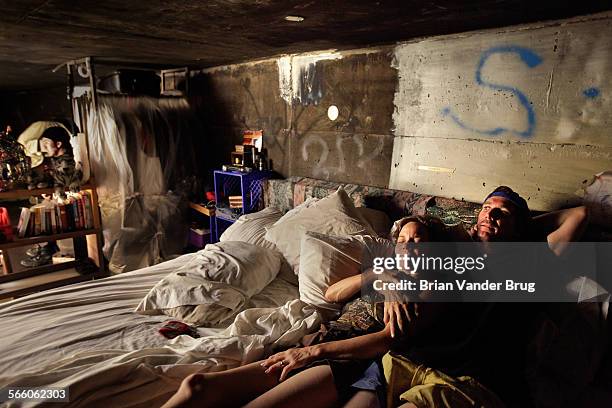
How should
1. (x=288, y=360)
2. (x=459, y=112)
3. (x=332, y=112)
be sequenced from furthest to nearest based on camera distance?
(x=332, y=112)
(x=459, y=112)
(x=288, y=360)

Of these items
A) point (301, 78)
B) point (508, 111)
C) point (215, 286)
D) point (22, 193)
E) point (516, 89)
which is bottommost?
point (215, 286)

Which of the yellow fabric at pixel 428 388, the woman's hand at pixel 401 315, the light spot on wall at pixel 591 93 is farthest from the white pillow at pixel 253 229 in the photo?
the light spot on wall at pixel 591 93

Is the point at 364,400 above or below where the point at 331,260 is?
below

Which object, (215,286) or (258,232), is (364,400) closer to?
(215,286)

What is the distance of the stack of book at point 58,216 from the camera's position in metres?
3.15

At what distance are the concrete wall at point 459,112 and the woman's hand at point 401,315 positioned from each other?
1.19 metres

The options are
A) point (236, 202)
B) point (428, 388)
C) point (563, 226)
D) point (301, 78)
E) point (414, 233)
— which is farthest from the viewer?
point (236, 202)

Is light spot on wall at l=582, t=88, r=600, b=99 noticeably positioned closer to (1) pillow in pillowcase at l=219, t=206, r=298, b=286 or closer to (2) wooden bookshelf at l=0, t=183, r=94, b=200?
(1) pillow in pillowcase at l=219, t=206, r=298, b=286

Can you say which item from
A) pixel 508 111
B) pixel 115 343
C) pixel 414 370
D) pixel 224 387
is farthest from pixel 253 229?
pixel 508 111

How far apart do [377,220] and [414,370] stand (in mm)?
1247

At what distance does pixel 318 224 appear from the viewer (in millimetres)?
2381

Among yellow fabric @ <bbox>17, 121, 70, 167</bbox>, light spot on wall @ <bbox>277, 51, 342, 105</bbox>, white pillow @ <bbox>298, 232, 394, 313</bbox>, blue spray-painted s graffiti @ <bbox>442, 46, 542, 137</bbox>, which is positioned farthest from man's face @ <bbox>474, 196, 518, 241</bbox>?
yellow fabric @ <bbox>17, 121, 70, 167</bbox>

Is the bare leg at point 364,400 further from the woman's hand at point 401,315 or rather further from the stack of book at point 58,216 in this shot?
the stack of book at point 58,216

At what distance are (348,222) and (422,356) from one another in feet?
3.51
